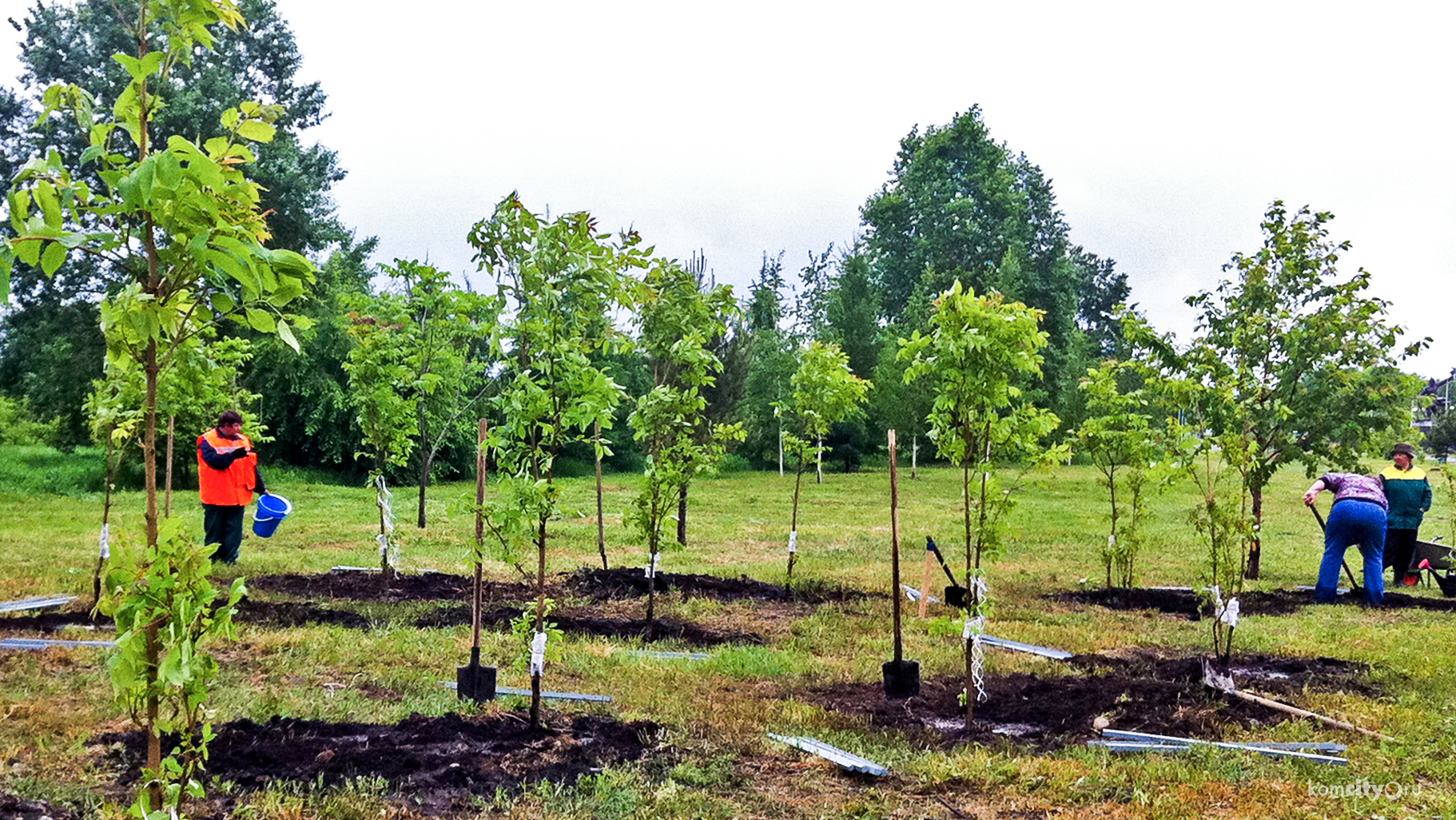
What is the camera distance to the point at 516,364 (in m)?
5.92

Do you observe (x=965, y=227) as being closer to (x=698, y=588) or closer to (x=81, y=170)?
(x=81, y=170)

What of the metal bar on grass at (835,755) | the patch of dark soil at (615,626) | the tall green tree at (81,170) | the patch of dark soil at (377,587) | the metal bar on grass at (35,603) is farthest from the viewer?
the tall green tree at (81,170)

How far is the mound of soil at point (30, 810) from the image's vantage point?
4.04 m

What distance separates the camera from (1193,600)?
36.0ft

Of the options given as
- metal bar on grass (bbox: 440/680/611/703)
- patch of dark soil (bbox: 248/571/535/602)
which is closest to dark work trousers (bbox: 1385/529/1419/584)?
patch of dark soil (bbox: 248/571/535/602)

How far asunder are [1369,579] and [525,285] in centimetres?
1029

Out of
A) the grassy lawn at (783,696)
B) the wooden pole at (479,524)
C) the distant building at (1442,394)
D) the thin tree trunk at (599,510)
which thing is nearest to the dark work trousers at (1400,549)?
the grassy lawn at (783,696)

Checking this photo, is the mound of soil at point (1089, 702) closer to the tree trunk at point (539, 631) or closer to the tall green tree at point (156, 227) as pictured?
the tree trunk at point (539, 631)

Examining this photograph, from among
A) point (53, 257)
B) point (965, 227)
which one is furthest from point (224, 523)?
point (965, 227)

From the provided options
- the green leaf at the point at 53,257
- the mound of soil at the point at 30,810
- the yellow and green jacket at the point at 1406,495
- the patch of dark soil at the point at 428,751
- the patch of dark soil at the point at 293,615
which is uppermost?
the green leaf at the point at 53,257

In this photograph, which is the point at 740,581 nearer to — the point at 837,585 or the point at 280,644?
the point at 837,585

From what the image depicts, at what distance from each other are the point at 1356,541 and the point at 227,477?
39.7 ft

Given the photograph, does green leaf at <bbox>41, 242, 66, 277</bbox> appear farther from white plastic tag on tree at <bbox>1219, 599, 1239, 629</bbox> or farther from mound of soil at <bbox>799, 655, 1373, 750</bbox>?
white plastic tag on tree at <bbox>1219, 599, 1239, 629</bbox>

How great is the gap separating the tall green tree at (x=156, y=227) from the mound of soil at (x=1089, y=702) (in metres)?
4.57
